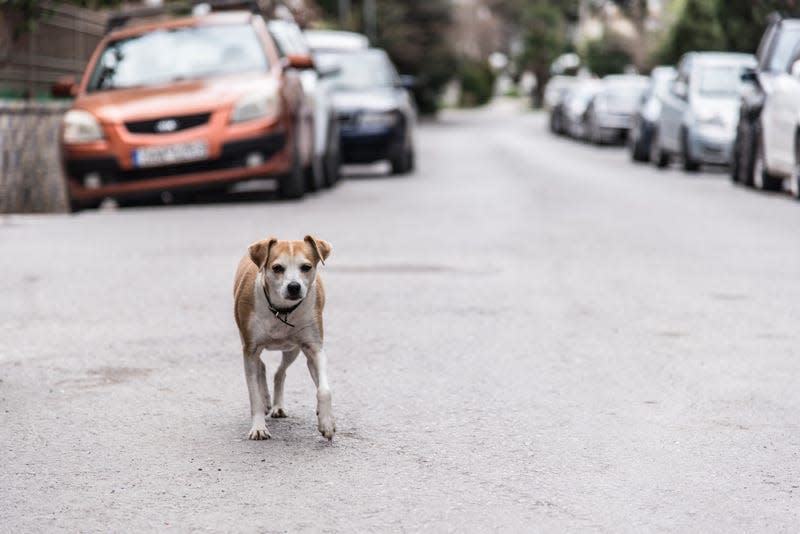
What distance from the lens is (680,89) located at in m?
25.0

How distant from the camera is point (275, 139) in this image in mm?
16109

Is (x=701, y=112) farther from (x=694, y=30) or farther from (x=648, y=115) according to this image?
(x=694, y=30)

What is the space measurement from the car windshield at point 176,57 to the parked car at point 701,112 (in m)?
8.64

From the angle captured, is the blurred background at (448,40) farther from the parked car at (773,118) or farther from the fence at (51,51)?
the parked car at (773,118)

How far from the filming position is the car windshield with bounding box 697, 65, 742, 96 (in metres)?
24.6

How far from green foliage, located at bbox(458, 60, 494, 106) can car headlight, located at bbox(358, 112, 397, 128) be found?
279 ft

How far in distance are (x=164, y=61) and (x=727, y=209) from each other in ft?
19.9

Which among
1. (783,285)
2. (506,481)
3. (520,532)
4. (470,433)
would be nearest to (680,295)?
(783,285)

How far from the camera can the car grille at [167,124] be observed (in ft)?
52.1

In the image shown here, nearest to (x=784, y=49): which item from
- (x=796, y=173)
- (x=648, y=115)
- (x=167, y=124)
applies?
(x=796, y=173)

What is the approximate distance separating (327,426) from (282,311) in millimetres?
440

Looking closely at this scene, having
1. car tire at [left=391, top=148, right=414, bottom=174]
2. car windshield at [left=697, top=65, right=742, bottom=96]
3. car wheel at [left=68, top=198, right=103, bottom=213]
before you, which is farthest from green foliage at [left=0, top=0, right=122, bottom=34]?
car windshield at [left=697, top=65, right=742, bottom=96]

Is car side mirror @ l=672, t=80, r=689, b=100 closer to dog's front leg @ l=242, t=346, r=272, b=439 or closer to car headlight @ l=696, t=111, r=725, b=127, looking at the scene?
car headlight @ l=696, t=111, r=725, b=127

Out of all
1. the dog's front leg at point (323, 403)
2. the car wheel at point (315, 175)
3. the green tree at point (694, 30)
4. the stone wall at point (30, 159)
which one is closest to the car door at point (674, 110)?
the car wheel at point (315, 175)
